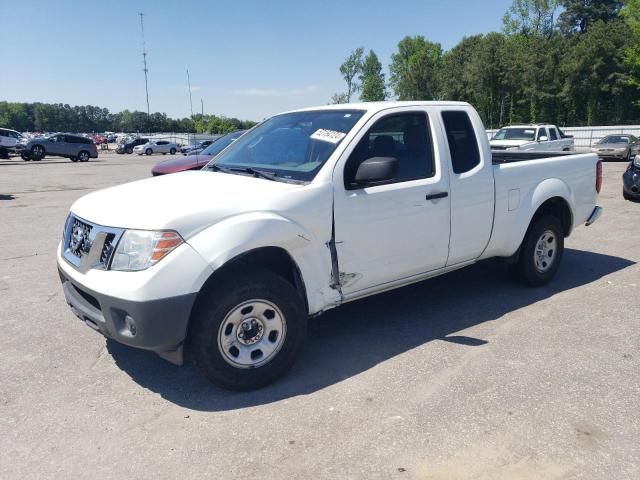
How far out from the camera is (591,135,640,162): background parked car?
24.5 m

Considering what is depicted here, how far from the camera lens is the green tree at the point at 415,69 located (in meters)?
83.5

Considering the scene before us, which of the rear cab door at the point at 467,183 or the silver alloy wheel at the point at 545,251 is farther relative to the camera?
the silver alloy wheel at the point at 545,251

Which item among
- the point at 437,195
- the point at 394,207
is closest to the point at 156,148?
the point at 437,195

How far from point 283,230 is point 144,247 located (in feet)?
2.85

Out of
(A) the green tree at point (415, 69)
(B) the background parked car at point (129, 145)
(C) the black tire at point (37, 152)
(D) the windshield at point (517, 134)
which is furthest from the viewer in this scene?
(A) the green tree at point (415, 69)

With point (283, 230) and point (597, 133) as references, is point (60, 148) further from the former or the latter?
point (597, 133)

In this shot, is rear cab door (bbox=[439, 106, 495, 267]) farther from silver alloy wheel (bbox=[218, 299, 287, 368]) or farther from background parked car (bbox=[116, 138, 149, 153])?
background parked car (bbox=[116, 138, 149, 153])

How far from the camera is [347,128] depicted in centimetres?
407

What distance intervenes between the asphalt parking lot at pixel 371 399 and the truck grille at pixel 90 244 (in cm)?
87

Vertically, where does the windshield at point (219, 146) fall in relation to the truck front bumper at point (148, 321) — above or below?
above

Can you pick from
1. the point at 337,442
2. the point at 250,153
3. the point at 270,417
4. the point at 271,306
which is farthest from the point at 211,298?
the point at 250,153

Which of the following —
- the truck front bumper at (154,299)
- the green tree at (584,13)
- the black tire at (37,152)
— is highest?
the green tree at (584,13)

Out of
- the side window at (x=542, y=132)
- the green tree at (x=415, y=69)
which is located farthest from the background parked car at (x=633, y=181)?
the green tree at (x=415, y=69)

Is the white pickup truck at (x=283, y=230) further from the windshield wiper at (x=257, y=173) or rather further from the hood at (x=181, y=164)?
the hood at (x=181, y=164)
